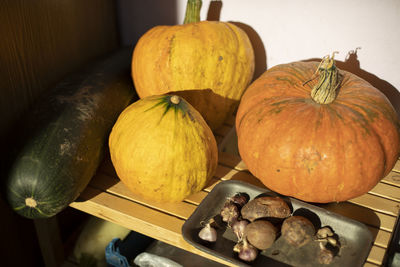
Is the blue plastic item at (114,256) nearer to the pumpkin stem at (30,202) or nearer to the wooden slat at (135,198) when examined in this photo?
the wooden slat at (135,198)

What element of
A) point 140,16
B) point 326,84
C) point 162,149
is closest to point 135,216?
point 162,149

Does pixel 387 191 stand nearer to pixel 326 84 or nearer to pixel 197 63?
pixel 326 84

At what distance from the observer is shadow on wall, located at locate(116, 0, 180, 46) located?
130cm

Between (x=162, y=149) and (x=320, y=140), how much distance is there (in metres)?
0.35

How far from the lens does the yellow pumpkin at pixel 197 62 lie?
998 mm

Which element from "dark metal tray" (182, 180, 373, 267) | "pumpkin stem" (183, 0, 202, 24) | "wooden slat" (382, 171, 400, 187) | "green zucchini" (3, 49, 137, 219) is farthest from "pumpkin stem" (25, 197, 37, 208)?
"wooden slat" (382, 171, 400, 187)

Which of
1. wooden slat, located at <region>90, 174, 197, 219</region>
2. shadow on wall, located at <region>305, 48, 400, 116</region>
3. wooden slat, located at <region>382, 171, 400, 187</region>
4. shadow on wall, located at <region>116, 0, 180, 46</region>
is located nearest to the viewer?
wooden slat, located at <region>90, 174, 197, 219</region>

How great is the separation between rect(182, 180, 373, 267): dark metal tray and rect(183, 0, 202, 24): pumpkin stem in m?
0.54

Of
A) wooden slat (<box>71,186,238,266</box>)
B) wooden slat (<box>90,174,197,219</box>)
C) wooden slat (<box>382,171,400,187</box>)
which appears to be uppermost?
wooden slat (<box>382,171,400,187</box>)

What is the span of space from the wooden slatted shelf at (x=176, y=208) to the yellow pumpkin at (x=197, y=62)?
0.23m

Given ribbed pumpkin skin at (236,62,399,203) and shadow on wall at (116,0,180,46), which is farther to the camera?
shadow on wall at (116,0,180,46)

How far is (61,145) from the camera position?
0.88m

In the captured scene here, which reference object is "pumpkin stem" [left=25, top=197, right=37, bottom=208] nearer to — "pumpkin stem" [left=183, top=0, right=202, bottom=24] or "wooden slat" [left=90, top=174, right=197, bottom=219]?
"wooden slat" [left=90, top=174, right=197, bottom=219]

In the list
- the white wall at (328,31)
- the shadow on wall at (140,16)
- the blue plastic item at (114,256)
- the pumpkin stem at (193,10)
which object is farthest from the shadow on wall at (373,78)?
the blue plastic item at (114,256)
